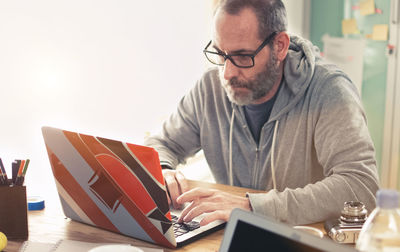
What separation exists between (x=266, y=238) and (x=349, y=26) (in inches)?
125

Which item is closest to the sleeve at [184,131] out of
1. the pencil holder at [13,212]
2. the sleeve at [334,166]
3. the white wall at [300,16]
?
the sleeve at [334,166]

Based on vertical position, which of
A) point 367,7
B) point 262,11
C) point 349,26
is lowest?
point 349,26

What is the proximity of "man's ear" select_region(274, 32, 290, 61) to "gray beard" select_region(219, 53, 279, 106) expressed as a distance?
24 mm

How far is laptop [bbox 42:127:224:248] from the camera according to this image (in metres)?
1.10

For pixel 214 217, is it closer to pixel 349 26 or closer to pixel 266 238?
pixel 266 238

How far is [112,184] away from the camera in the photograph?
117 cm

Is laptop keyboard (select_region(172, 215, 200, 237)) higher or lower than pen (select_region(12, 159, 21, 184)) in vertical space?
lower

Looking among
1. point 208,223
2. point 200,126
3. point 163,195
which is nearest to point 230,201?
point 208,223

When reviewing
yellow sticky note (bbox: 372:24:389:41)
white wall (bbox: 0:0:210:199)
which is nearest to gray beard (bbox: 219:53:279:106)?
white wall (bbox: 0:0:210:199)

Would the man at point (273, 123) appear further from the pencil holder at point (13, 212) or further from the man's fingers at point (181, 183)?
the pencil holder at point (13, 212)

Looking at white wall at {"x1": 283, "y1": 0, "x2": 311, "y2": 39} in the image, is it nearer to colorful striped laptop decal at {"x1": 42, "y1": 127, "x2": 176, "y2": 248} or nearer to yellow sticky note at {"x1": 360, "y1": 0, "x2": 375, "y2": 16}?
yellow sticky note at {"x1": 360, "y1": 0, "x2": 375, "y2": 16}

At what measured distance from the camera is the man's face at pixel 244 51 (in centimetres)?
161

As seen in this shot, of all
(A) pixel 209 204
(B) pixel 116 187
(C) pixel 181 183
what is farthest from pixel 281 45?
(B) pixel 116 187

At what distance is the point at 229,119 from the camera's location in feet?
6.09
